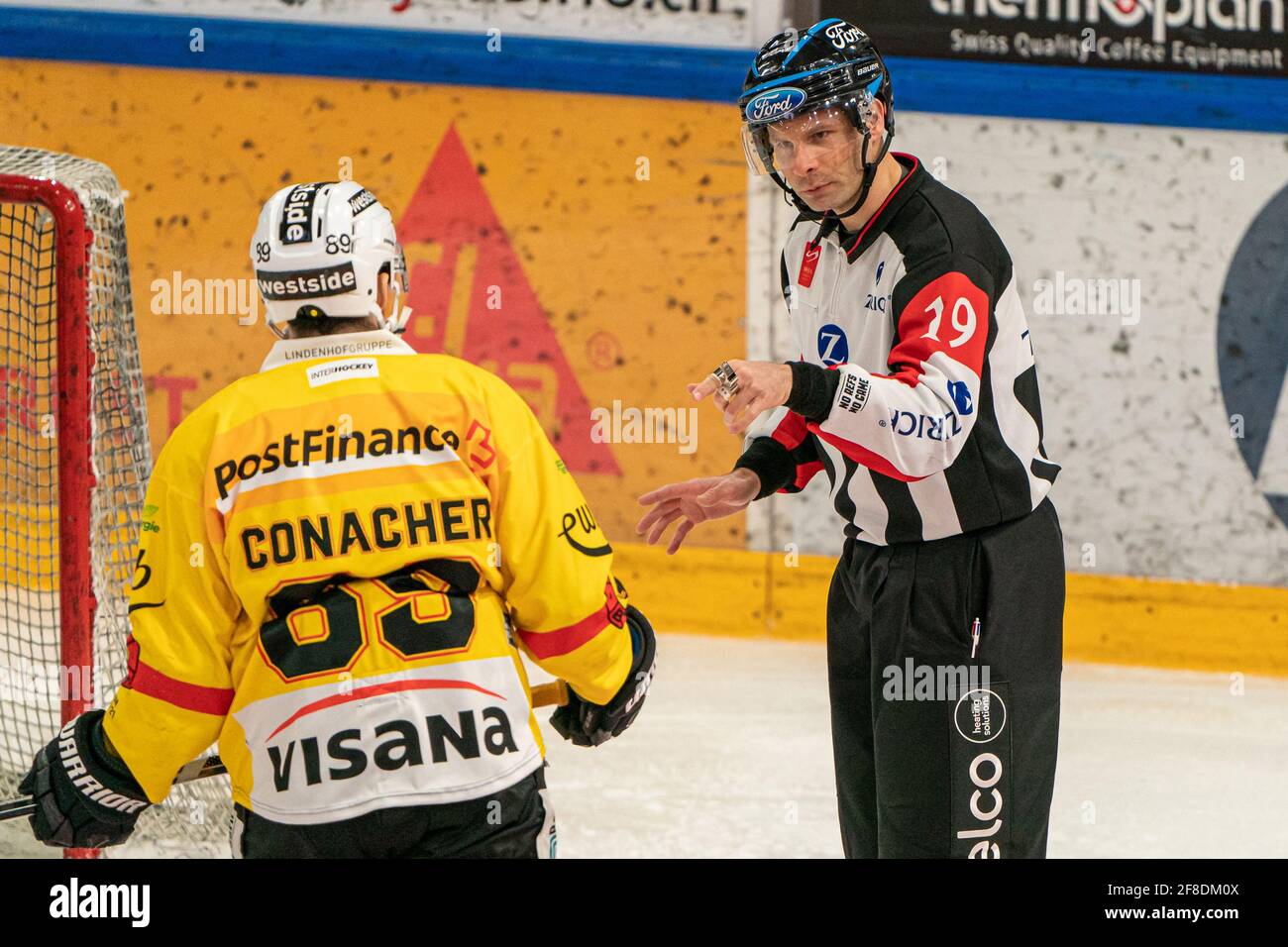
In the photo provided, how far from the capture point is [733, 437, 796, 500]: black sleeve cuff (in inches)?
98.6

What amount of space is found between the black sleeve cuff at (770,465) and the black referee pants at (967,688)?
31cm

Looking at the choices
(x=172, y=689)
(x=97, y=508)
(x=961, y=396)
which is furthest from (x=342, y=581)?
(x=97, y=508)

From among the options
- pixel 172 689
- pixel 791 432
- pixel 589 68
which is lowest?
pixel 172 689

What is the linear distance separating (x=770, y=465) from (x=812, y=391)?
1.95ft

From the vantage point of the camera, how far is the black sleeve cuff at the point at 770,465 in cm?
250

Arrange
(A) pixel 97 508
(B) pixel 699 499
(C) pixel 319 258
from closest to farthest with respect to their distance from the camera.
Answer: (C) pixel 319 258
(B) pixel 699 499
(A) pixel 97 508

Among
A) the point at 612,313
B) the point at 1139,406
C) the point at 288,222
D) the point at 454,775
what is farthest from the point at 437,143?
the point at 454,775

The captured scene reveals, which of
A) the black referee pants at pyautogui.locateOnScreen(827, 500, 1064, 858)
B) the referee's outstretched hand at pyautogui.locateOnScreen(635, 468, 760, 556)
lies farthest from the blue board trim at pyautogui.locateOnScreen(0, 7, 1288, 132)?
the black referee pants at pyautogui.locateOnScreen(827, 500, 1064, 858)

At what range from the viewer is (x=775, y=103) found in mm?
2164

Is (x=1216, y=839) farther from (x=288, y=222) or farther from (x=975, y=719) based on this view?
(x=288, y=222)

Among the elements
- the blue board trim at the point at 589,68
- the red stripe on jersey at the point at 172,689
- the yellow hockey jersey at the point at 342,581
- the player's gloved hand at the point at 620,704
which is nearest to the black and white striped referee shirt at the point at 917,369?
the player's gloved hand at the point at 620,704

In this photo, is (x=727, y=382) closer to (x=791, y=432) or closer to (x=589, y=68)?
(x=791, y=432)

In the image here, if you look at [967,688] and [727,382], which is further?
[967,688]
